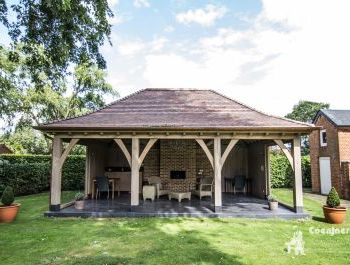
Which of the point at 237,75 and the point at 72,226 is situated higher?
the point at 237,75

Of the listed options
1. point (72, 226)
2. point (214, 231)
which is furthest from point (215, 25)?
point (72, 226)

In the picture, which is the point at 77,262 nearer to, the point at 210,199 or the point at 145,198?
the point at 145,198

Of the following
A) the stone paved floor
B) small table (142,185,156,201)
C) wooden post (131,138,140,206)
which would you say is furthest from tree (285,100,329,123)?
wooden post (131,138,140,206)

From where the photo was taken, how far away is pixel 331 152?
50.0 ft

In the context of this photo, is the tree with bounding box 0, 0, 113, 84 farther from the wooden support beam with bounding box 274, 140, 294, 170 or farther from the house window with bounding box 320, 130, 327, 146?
the house window with bounding box 320, 130, 327, 146

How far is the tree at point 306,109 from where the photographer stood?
141 feet

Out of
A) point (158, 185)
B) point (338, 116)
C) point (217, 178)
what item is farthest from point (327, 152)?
point (158, 185)

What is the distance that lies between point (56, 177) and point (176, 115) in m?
4.77

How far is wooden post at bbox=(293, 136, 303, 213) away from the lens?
886 centimetres

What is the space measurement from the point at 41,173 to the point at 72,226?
8989 millimetres

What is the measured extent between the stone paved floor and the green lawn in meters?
0.32

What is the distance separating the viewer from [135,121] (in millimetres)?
9578

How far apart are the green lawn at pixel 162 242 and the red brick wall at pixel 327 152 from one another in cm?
726

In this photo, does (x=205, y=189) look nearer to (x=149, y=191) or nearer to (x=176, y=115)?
(x=149, y=191)
